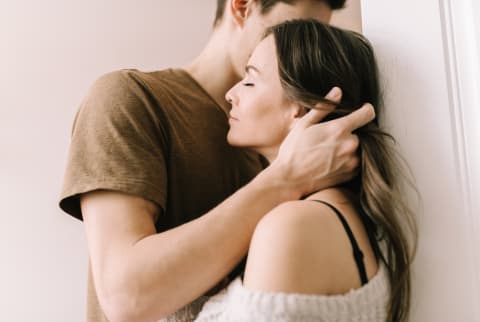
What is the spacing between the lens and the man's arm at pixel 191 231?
70 centimetres

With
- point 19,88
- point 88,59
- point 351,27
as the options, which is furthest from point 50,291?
point 351,27

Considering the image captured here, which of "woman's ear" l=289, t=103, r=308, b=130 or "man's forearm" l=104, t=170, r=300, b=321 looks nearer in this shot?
"man's forearm" l=104, t=170, r=300, b=321

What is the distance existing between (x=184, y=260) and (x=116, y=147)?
25 cm

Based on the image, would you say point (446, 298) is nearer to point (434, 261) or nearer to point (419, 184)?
point (434, 261)

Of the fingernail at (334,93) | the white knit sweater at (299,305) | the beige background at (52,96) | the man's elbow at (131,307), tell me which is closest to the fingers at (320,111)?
the fingernail at (334,93)

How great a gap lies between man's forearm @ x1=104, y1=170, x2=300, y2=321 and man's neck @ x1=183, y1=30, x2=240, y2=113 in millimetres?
524

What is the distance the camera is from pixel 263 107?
89cm

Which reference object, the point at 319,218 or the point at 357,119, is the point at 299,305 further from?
the point at 357,119

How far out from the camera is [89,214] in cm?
80

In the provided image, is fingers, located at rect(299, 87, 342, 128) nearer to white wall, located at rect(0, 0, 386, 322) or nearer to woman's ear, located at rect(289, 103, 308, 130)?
woman's ear, located at rect(289, 103, 308, 130)

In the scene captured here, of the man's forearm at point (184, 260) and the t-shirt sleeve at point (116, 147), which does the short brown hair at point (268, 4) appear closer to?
the t-shirt sleeve at point (116, 147)

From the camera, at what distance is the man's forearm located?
0.70m

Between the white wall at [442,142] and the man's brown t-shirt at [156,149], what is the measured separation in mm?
430

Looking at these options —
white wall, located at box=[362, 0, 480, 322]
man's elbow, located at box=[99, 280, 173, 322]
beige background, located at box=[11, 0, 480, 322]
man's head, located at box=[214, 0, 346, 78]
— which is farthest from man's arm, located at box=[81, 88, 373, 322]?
beige background, located at box=[11, 0, 480, 322]
